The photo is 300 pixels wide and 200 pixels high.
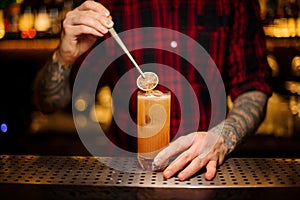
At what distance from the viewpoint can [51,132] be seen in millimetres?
3543

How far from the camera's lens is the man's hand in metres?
1.68

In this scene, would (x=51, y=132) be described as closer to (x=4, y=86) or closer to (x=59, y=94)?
(x=4, y=86)

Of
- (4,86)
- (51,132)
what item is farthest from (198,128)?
(4,86)

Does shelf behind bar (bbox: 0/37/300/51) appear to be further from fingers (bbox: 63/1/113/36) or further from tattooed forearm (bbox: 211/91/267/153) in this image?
fingers (bbox: 63/1/113/36)

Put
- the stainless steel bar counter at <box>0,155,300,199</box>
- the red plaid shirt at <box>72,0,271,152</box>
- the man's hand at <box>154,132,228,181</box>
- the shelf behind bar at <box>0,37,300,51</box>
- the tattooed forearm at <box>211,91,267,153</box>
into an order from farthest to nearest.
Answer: the shelf behind bar at <box>0,37,300,51</box>
the red plaid shirt at <box>72,0,271,152</box>
the tattooed forearm at <box>211,91,267,153</box>
the man's hand at <box>154,132,228,181</box>
the stainless steel bar counter at <box>0,155,300,199</box>

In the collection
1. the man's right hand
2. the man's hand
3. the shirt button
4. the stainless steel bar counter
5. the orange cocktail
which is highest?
the man's right hand

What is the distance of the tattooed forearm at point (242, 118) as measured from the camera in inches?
81.3

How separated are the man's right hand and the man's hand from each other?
18.5 inches

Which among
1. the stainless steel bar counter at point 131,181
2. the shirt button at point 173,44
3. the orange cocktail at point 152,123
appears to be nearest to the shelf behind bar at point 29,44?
the shirt button at point 173,44

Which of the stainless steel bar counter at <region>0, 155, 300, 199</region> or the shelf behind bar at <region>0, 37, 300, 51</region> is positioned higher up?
the shelf behind bar at <region>0, 37, 300, 51</region>

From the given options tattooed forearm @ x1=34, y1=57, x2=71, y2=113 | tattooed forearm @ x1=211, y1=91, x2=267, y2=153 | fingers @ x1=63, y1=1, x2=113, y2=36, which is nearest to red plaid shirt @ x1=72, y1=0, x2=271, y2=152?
tattooed forearm @ x1=211, y1=91, x2=267, y2=153

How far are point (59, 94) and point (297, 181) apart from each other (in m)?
1.30

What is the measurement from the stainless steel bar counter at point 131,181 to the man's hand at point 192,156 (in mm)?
24

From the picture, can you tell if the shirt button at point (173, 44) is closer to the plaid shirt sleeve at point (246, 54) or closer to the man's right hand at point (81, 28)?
the plaid shirt sleeve at point (246, 54)
